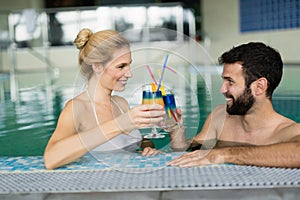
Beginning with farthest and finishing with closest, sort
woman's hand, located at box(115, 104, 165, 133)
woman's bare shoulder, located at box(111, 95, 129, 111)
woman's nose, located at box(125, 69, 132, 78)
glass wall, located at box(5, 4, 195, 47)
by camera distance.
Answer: glass wall, located at box(5, 4, 195, 47)
woman's bare shoulder, located at box(111, 95, 129, 111)
woman's nose, located at box(125, 69, 132, 78)
woman's hand, located at box(115, 104, 165, 133)

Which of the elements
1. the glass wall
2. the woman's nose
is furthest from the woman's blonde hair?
the glass wall

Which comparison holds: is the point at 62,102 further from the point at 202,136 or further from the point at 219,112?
the point at 219,112

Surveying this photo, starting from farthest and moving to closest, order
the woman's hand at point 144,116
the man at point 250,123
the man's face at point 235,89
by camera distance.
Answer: the man's face at point 235,89
the man at point 250,123
the woman's hand at point 144,116

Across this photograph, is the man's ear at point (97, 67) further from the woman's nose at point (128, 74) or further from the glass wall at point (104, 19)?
the glass wall at point (104, 19)

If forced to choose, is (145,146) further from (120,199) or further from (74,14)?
(74,14)

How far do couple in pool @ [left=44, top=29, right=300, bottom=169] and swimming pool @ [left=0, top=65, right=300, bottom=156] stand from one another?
0.07m

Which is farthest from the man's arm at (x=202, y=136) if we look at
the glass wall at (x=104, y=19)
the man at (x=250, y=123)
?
the glass wall at (x=104, y=19)

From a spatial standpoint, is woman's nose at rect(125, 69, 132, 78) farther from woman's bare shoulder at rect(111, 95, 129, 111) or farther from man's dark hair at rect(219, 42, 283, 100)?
man's dark hair at rect(219, 42, 283, 100)

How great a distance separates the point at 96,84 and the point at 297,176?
0.97 metres

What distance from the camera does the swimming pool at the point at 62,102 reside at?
7.20 ft

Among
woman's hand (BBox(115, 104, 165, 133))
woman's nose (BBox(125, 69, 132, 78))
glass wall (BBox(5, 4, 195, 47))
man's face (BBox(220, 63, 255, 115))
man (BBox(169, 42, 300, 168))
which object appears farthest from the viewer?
glass wall (BBox(5, 4, 195, 47))

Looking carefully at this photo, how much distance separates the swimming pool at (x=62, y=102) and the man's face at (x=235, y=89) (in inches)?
1.8

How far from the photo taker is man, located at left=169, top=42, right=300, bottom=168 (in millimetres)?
2113

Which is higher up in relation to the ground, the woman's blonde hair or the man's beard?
the woman's blonde hair
